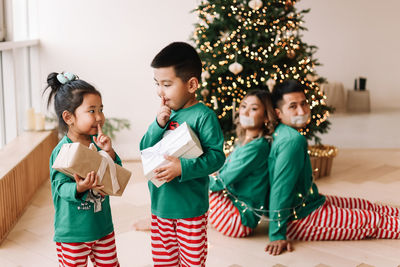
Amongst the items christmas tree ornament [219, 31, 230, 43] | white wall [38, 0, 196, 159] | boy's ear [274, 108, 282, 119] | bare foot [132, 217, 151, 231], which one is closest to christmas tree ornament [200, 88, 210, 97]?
christmas tree ornament [219, 31, 230, 43]

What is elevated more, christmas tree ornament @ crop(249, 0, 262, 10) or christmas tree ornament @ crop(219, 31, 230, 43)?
christmas tree ornament @ crop(249, 0, 262, 10)

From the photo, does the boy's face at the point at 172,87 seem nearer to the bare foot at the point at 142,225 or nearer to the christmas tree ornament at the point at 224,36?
the bare foot at the point at 142,225

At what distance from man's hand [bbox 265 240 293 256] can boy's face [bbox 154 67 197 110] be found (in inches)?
50.1

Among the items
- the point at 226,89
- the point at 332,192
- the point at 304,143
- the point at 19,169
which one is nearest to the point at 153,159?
the point at 304,143

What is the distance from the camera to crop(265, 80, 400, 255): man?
9.40ft

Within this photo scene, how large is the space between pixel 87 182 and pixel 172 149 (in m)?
0.34

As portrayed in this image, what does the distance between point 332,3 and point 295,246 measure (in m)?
6.01

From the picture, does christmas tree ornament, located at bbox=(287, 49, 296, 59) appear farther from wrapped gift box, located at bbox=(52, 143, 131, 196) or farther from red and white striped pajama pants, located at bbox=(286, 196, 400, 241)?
wrapped gift box, located at bbox=(52, 143, 131, 196)

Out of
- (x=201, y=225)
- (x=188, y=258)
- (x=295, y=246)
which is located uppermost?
(x=201, y=225)

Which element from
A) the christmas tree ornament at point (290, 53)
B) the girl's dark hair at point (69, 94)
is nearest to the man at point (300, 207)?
the christmas tree ornament at point (290, 53)

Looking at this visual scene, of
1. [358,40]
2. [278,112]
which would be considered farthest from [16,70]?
[358,40]

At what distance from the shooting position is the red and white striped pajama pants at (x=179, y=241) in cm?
195

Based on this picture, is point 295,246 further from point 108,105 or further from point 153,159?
point 108,105

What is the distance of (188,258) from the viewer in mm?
1964
